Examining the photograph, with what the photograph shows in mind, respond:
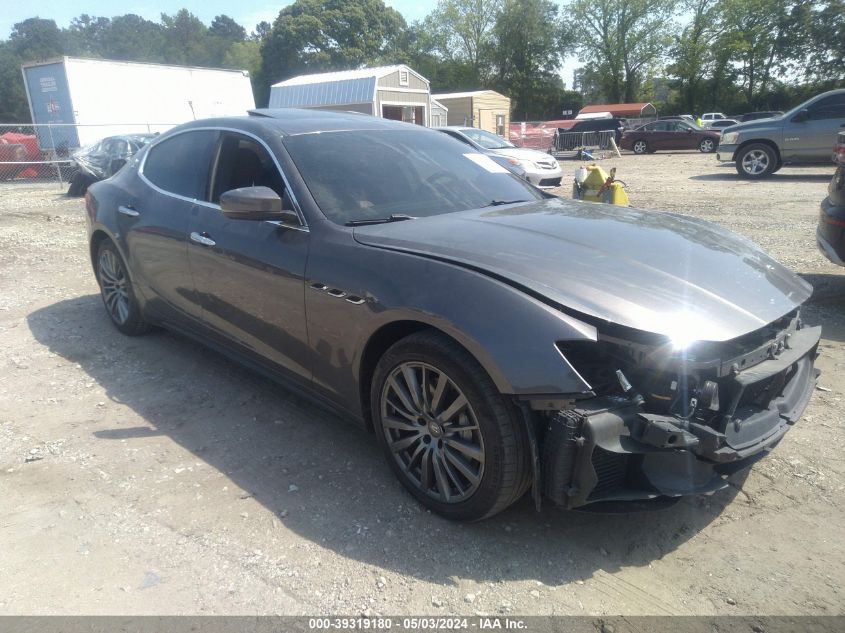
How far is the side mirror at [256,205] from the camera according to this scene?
9.92 feet

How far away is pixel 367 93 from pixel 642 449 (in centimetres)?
2781

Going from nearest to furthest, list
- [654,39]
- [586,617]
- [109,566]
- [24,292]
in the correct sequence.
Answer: [586,617] < [109,566] < [24,292] < [654,39]

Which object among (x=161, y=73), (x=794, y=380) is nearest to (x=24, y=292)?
(x=794, y=380)

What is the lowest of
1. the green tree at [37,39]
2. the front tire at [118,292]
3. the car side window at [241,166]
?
the front tire at [118,292]

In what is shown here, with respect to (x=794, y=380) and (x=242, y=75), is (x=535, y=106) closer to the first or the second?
(x=242, y=75)

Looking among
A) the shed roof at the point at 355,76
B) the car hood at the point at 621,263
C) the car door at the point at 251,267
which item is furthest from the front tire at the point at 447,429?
the shed roof at the point at 355,76

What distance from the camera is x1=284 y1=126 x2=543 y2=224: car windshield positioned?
319 centimetres

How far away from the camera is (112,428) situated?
3629 millimetres

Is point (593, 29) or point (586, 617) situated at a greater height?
point (593, 29)

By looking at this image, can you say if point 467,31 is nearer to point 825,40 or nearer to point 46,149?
point 825,40

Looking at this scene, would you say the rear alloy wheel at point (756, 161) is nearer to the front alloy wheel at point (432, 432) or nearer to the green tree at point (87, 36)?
the front alloy wheel at point (432, 432)

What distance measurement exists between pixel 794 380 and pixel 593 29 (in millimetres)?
72718

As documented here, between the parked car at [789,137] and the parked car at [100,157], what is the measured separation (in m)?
14.6

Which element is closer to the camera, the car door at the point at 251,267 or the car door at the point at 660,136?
the car door at the point at 251,267
